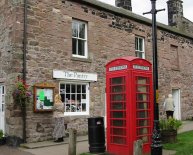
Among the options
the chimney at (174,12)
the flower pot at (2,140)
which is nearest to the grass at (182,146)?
the flower pot at (2,140)

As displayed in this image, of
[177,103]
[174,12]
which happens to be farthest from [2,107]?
[174,12]

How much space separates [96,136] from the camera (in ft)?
32.9

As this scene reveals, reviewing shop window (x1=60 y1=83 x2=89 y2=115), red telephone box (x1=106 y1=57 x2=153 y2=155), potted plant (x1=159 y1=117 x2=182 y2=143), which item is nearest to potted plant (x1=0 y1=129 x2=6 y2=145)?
shop window (x1=60 y1=83 x2=89 y2=115)

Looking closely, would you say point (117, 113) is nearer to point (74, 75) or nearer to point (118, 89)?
point (118, 89)

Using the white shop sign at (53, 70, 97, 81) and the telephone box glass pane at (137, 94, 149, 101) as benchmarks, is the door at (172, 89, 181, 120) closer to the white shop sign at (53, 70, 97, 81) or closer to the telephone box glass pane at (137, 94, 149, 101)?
the white shop sign at (53, 70, 97, 81)

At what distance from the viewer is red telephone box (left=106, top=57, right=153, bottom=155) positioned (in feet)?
30.9

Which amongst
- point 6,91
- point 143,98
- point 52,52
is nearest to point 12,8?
point 52,52

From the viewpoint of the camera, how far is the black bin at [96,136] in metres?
10.0

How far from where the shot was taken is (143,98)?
986cm

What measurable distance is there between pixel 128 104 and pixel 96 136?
149 centimetres

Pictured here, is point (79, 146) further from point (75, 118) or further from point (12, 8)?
point (12, 8)

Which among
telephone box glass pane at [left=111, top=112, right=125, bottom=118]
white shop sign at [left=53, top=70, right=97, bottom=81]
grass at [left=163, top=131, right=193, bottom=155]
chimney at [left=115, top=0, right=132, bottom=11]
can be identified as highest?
chimney at [left=115, top=0, right=132, bottom=11]

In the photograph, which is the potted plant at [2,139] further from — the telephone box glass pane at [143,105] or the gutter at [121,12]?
the gutter at [121,12]

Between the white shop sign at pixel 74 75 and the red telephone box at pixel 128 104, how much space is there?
13.7 ft
